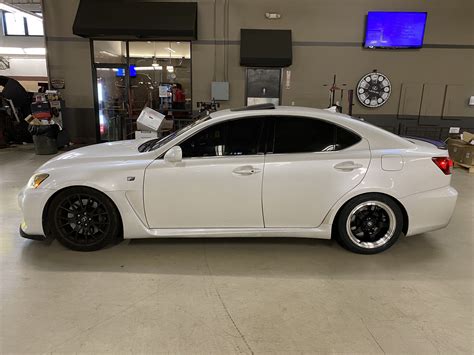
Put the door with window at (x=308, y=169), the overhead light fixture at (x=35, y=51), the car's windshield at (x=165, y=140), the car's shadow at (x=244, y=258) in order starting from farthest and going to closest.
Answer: the overhead light fixture at (x=35, y=51), the car's windshield at (x=165, y=140), the door with window at (x=308, y=169), the car's shadow at (x=244, y=258)

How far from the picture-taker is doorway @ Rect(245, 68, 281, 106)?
9.84 meters

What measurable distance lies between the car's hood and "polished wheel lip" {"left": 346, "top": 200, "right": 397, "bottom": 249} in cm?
212

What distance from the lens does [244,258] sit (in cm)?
340

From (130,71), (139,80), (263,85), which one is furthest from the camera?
(139,80)

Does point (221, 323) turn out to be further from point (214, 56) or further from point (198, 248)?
point (214, 56)

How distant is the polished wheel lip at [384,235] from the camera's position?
133 inches

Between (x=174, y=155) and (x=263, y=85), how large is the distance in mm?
7225

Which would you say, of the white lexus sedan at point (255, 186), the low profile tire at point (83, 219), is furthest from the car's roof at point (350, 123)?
the low profile tire at point (83, 219)

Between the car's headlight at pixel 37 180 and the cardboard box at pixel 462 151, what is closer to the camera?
the car's headlight at pixel 37 180

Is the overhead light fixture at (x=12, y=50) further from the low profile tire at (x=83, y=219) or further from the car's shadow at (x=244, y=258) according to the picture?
the low profile tire at (x=83, y=219)

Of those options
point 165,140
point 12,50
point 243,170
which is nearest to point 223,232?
point 243,170

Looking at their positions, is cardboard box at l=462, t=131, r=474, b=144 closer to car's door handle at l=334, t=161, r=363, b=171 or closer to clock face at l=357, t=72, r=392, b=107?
clock face at l=357, t=72, r=392, b=107

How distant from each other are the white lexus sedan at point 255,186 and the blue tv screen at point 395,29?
7279mm

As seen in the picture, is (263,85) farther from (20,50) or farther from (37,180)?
(20,50)
